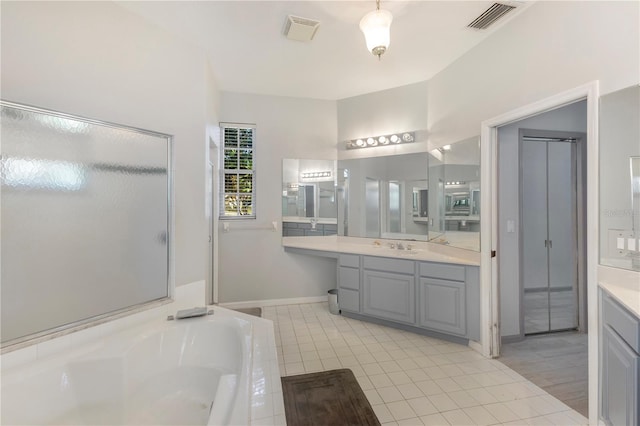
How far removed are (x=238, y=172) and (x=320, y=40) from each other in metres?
1.90

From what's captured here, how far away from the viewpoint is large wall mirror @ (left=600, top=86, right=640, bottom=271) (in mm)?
1497

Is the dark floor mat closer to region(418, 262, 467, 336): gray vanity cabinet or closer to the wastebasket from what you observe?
region(418, 262, 467, 336): gray vanity cabinet

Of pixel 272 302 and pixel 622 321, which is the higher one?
pixel 622 321

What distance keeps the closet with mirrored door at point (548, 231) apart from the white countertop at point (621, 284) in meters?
1.68

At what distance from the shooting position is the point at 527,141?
3.18m

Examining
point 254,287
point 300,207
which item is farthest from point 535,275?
point 254,287

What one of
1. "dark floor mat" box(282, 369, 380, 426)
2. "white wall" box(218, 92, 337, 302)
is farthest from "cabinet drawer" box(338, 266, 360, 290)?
"dark floor mat" box(282, 369, 380, 426)

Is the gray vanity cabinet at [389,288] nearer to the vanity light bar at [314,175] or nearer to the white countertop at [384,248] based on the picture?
the white countertop at [384,248]

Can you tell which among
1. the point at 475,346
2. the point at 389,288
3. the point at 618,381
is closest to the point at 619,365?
the point at 618,381

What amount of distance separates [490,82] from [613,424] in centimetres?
237

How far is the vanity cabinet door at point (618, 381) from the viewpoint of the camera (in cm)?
127

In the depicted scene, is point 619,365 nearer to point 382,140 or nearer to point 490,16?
point 490,16

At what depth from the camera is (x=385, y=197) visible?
3672 millimetres

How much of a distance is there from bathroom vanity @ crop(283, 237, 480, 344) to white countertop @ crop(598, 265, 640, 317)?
996 mm
